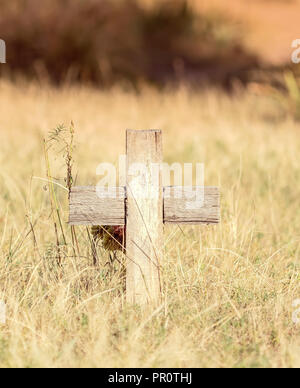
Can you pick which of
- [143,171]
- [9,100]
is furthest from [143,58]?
[143,171]

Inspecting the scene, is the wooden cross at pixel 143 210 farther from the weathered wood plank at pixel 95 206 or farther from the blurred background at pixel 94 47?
the blurred background at pixel 94 47

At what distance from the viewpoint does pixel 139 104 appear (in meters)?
8.84

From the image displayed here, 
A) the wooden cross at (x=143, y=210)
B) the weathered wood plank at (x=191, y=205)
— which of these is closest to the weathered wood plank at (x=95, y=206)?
the wooden cross at (x=143, y=210)

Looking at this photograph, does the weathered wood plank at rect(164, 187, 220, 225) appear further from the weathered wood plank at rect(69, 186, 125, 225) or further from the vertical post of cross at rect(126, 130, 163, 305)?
the weathered wood plank at rect(69, 186, 125, 225)

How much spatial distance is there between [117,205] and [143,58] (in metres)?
11.7

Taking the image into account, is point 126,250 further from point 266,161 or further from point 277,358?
point 266,161

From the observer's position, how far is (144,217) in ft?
8.40

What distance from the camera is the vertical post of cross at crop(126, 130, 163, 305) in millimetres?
2559

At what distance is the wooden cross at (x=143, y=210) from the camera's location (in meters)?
2.56

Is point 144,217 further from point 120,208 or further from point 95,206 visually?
point 95,206

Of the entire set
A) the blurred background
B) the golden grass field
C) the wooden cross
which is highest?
the blurred background

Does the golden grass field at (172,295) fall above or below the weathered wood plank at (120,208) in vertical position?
below

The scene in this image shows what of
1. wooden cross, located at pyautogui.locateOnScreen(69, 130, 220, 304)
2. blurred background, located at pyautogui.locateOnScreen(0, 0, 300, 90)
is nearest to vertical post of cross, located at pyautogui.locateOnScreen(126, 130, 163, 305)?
wooden cross, located at pyautogui.locateOnScreen(69, 130, 220, 304)

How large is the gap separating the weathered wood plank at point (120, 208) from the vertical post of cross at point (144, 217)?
0.03 m
